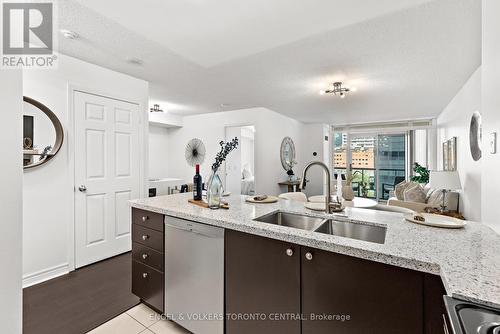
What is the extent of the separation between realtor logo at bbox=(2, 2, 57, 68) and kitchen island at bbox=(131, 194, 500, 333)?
1.32m

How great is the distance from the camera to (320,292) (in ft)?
3.65

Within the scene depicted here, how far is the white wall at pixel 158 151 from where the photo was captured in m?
6.18

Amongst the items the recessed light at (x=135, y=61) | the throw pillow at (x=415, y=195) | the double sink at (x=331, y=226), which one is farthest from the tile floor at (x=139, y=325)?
the throw pillow at (x=415, y=195)

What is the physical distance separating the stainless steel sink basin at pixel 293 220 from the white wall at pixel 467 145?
8.16 ft

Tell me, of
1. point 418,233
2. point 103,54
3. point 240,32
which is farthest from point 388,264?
point 103,54

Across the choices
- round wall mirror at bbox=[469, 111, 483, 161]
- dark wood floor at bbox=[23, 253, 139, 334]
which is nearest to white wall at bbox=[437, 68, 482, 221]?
round wall mirror at bbox=[469, 111, 483, 161]

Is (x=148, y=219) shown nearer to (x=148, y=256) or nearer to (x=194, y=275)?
(x=148, y=256)

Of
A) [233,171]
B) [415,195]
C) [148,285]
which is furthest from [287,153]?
[148,285]

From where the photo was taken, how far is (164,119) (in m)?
5.87

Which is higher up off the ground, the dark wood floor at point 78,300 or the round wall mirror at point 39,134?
the round wall mirror at point 39,134

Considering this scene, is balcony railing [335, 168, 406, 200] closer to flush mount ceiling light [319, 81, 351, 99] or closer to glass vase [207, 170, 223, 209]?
flush mount ceiling light [319, 81, 351, 99]

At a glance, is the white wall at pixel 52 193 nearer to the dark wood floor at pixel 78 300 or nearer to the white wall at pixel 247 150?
the dark wood floor at pixel 78 300

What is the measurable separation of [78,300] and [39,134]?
170 centimetres

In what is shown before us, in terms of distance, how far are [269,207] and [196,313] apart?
0.89 metres
